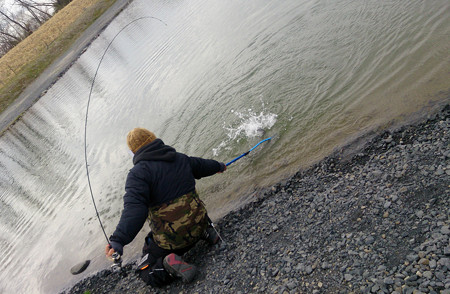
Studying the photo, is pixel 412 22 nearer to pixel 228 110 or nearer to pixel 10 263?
pixel 228 110

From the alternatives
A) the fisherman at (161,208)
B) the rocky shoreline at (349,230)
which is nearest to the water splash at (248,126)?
the rocky shoreline at (349,230)

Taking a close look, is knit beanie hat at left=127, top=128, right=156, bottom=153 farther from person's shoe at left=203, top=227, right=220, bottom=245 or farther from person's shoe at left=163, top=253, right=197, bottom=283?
person's shoe at left=203, top=227, right=220, bottom=245

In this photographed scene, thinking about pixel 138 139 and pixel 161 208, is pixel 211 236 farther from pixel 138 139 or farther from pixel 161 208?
pixel 138 139

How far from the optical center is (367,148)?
6430 millimetres

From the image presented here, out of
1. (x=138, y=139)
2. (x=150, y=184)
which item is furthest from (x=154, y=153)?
(x=150, y=184)

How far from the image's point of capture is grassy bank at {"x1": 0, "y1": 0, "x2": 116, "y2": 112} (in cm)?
3066

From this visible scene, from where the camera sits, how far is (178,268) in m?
5.19

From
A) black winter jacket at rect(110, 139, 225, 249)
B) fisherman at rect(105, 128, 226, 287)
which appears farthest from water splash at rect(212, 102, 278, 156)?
black winter jacket at rect(110, 139, 225, 249)

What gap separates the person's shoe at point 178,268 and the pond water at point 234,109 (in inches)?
91.9

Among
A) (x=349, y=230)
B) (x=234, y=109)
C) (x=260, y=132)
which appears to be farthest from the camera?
(x=234, y=109)

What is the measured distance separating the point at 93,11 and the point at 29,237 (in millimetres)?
36099

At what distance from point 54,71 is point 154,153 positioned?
30186mm

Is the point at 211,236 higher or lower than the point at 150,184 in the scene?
lower

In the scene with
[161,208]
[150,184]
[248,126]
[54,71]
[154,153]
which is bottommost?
[248,126]
